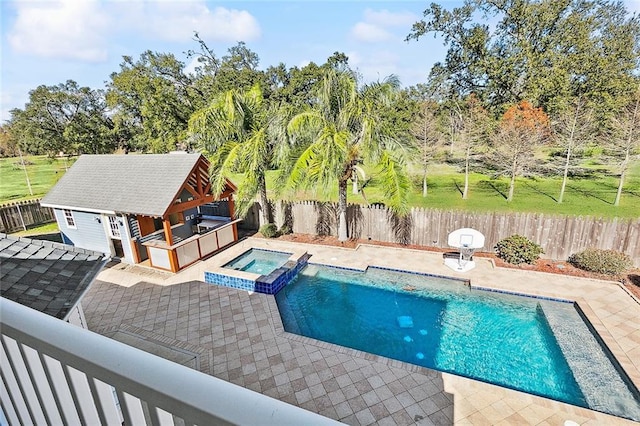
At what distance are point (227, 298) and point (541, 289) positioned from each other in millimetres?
9330

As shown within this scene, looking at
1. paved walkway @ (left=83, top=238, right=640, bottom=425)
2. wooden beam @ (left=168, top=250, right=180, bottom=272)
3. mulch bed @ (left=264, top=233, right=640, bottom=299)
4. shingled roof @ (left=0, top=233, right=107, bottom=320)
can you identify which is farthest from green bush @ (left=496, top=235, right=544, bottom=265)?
shingled roof @ (left=0, top=233, right=107, bottom=320)

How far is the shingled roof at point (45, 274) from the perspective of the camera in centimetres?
441

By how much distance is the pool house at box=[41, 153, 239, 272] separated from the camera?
37.4 ft

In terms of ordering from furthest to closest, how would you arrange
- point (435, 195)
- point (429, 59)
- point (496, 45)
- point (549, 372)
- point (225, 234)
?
point (429, 59) → point (496, 45) → point (435, 195) → point (225, 234) → point (549, 372)

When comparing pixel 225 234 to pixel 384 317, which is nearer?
pixel 384 317

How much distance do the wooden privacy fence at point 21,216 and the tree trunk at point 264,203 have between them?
1106 centimetres

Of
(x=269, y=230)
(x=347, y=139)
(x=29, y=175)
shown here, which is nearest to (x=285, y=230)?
(x=269, y=230)

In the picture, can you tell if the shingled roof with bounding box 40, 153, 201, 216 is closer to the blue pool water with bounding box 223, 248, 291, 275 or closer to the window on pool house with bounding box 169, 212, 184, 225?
the window on pool house with bounding box 169, 212, 184, 225

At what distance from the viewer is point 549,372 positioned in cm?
688

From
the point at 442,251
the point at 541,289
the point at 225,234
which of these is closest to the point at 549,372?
the point at 541,289

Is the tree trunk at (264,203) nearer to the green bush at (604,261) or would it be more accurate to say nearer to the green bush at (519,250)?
the green bush at (519,250)

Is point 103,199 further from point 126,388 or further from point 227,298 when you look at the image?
point 126,388

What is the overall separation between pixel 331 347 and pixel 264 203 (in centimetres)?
893

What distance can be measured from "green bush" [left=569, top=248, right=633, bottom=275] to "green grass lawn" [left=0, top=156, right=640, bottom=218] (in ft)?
22.9
